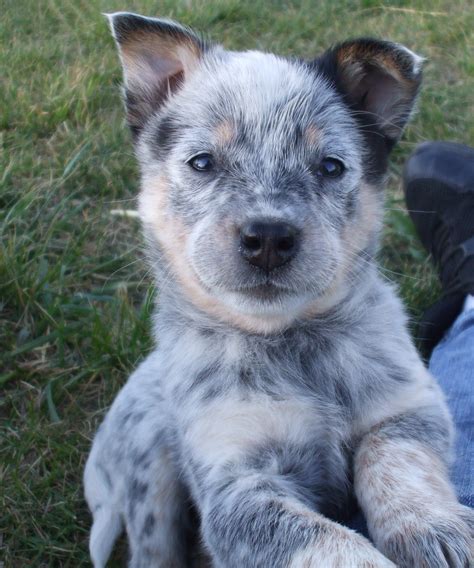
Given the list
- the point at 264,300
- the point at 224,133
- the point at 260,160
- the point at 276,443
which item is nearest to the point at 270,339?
the point at 264,300

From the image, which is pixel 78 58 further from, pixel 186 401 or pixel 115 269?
pixel 186 401

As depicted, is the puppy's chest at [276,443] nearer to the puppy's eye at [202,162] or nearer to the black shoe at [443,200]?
the puppy's eye at [202,162]

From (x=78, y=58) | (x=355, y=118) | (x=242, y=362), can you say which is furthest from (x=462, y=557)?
(x=78, y=58)

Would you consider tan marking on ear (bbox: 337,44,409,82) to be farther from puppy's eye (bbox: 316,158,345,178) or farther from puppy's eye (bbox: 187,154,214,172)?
puppy's eye (bbox: 187,154,214,172)

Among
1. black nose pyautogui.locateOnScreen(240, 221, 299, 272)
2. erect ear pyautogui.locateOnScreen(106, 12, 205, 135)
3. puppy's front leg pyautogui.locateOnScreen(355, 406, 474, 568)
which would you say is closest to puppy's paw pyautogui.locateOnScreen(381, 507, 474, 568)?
puppy's front leg pyautogui.locateOnScreen(355, 406, 474, 568)

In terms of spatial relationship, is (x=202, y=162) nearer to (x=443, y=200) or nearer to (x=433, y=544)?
(x=433, y=544)

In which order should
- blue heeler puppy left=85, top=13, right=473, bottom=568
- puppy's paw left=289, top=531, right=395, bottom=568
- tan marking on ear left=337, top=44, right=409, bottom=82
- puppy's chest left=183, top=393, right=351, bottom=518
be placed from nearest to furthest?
puppy's paw left=289, top=531, right=395, bottom=568 → blue heeler puppy left=85, top=13, right=473, bottom=568 → puppy's chest left=183, top=393, right=351, bottom=518 → tan marking on ear left=337, top=44, right=409, bottom=82

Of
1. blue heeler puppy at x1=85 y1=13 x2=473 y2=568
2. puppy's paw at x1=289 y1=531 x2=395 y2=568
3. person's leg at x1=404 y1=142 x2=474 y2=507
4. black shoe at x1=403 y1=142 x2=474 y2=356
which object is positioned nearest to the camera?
puppy's paw at x1=289 y1=531 x2=395 y2=568
